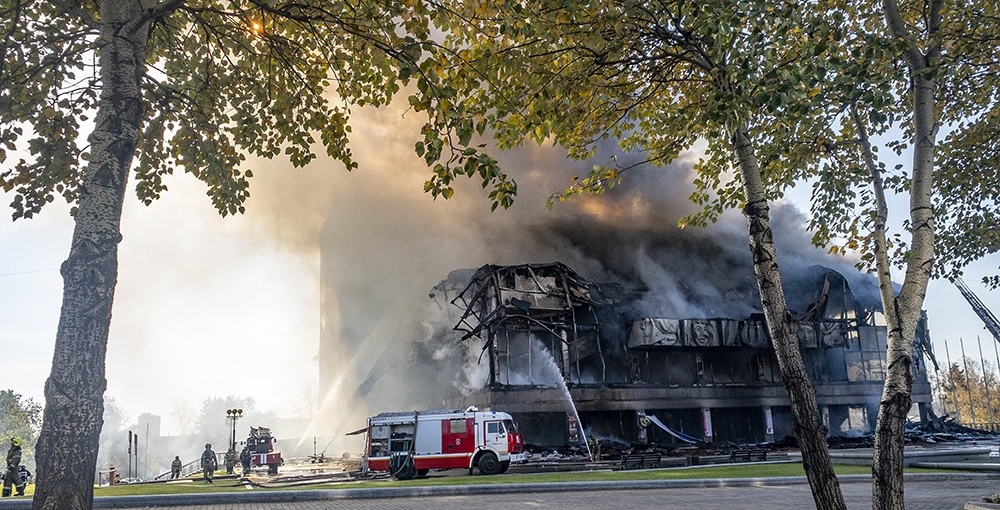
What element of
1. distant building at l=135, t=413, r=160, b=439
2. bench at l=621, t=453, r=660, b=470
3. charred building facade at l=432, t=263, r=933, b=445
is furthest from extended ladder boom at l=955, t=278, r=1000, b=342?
distant building at l=135, t=413, r=160, b=439

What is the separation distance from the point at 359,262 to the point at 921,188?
52586 millimetres

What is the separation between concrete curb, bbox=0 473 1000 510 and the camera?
12133 mm

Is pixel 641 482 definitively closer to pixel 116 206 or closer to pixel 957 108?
pixel 957 108

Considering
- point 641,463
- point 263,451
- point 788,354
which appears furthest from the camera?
point 263,451

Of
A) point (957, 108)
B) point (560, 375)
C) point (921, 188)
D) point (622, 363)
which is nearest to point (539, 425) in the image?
point (560, 375)

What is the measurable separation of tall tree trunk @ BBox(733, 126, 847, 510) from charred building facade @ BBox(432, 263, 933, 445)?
27.4 metres

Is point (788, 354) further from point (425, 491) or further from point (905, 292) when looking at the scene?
point (425, 491)

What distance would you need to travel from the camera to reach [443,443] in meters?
22.2

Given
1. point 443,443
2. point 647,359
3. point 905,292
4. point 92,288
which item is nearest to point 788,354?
point 905,292

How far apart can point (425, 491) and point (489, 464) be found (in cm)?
878

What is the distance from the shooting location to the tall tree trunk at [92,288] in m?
4.90

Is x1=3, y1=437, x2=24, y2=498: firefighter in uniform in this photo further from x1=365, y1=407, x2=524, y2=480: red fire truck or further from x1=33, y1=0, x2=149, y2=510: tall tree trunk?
x1=33, y1=0, x2=149, y2=510: tall tree trunk

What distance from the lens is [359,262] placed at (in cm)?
5666

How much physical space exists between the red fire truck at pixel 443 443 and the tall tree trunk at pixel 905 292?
55.8ft
